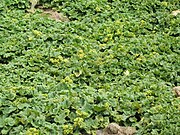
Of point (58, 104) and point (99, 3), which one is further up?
point (99, 3)

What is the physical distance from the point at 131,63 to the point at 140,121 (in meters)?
1.14

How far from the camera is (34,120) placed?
371 cm

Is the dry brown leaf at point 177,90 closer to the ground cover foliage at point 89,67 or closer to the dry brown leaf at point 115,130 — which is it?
the ground cover foliage at point 89,67

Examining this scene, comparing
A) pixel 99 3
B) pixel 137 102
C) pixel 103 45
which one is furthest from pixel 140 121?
pixel 99 3

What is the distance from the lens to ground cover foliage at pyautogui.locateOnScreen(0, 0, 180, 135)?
3879mm

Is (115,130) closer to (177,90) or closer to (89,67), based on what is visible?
(177,90)

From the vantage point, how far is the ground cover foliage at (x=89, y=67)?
12.7 ft

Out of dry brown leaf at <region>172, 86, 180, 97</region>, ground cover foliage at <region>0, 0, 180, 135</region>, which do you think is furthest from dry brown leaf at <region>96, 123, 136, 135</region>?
dry brown leaf at <region>172, 86, 180, 97</region>

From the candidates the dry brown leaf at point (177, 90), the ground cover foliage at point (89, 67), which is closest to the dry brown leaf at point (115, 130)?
the ground cover foliage at point (89, 67)

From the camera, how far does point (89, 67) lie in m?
4.88

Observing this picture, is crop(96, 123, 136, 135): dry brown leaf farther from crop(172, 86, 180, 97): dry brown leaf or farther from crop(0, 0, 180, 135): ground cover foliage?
crop(172, 86, 180, 97): dry brown leaf

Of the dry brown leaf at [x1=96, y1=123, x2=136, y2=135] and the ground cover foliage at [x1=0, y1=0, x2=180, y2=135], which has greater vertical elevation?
the ground cover foliage at [x1=0, y1=0, x2=180, y2=135]

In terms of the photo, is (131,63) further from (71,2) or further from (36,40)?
(71,2)

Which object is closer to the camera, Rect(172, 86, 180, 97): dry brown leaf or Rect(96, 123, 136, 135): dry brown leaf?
Rect(96, 123, 136, 135): dry brown leaf
